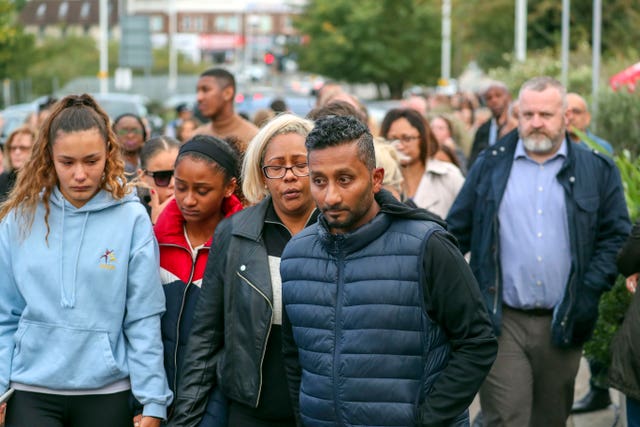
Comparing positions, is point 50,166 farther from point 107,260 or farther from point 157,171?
point 157,171

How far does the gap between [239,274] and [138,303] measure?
1.50 ft

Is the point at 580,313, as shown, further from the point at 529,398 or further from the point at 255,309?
the point at 255,309

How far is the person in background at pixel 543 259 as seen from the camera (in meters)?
6.01

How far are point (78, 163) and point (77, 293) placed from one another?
522mm

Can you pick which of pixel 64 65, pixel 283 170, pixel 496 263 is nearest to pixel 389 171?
pixel 496 263

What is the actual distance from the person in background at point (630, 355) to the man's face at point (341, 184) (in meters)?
2.04

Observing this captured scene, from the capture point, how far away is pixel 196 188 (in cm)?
502

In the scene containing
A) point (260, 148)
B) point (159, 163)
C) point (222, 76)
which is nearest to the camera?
point (260, 148)

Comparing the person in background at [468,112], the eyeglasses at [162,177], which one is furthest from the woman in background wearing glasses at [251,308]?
the person in background at [468,112]

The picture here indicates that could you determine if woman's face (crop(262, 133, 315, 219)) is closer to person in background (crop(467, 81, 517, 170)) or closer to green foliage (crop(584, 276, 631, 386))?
green foliage (crop(584, 276, 631, 386))

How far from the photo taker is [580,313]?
19.6 ft

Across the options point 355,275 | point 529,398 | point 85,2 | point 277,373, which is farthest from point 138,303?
point 85,2

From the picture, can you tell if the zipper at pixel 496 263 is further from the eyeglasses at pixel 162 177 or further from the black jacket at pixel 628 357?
the eyeglasses at pixel 162 177

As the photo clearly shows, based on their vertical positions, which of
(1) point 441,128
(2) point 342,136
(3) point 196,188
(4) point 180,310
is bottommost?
(4) point 180,310
